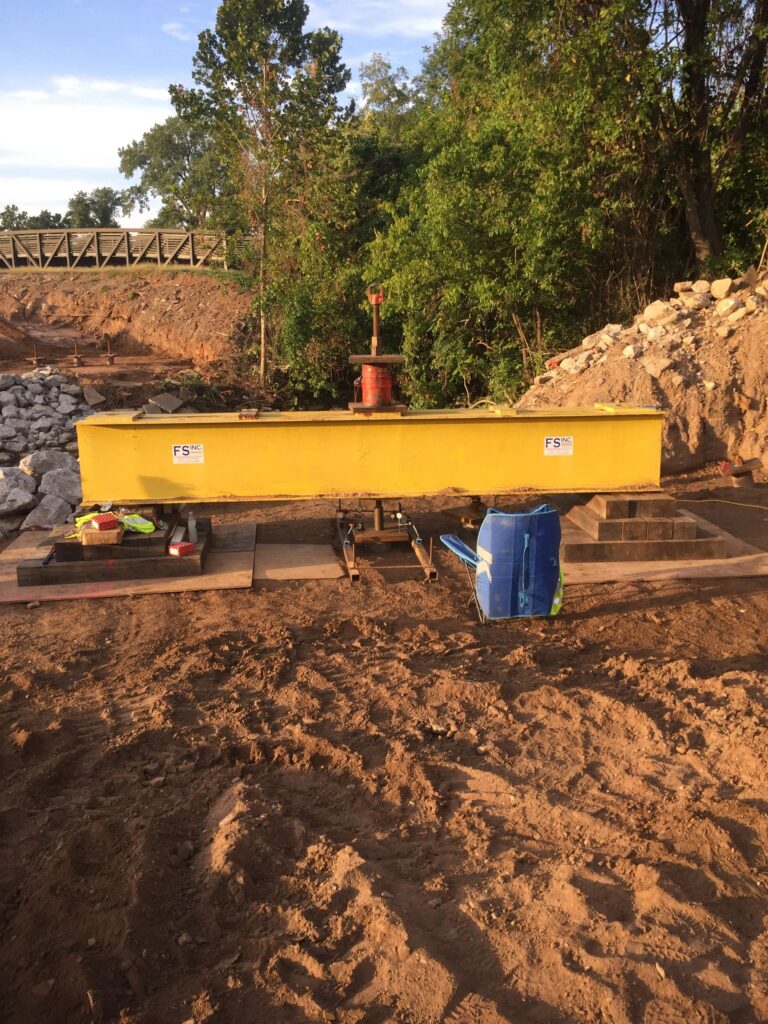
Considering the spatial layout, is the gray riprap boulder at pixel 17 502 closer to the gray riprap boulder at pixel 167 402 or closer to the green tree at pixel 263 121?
the gray riprap boulder at pixel 167 402

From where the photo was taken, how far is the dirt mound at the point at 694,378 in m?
12.2

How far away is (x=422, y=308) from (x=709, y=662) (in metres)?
12.9

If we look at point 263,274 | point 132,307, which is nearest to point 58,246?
point 132,307

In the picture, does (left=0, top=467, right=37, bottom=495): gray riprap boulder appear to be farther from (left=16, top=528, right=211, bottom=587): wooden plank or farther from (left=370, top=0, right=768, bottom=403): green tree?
(left=370, top=0, right=768, bottom=403): green tree

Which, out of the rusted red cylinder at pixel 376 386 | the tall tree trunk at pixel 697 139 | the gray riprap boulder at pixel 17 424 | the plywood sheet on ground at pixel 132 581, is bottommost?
the plywood sheet on ground at pixel 132 581

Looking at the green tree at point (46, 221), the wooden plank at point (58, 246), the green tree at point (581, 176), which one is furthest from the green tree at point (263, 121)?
the green tree at point (46, 221)

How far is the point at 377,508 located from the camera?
30.7ft

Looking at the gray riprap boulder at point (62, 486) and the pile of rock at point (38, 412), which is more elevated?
the pile of rock at point (38, 412)

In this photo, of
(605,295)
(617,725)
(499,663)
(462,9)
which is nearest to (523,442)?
(499,663)

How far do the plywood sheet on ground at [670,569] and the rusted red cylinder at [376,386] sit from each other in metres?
2.49

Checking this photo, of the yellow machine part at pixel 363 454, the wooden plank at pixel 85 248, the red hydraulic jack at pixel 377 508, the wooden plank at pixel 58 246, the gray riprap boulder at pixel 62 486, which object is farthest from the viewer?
the wooden plank at pixel 58 246

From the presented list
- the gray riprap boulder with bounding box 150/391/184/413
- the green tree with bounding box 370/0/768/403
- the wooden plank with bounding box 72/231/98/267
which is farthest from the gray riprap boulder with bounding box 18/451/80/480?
the wooden plank with bounding box 72/231/98/267

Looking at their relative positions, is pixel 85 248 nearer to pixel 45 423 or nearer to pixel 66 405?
pixel 66 405

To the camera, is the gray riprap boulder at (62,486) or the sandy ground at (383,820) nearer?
the sandy ground at (383,820)
